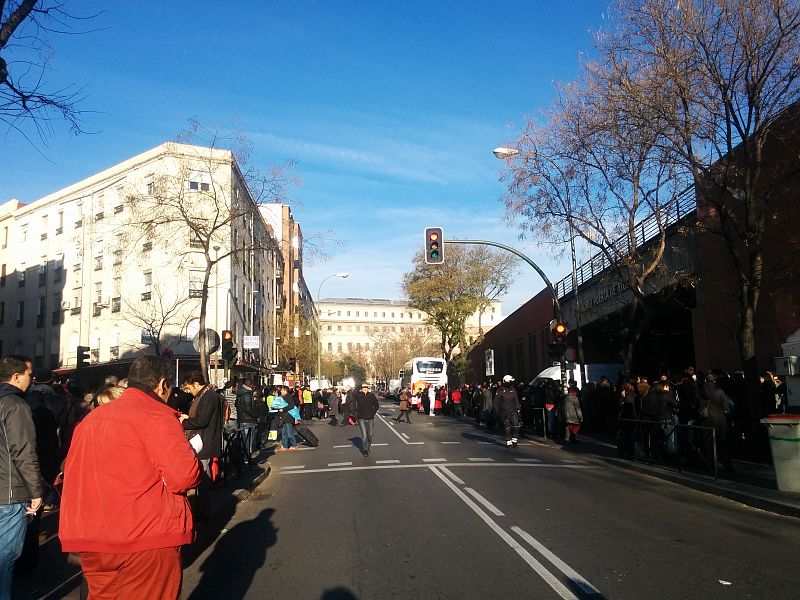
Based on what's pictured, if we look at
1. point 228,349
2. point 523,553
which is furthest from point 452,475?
point 228,349

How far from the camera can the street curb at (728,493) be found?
8914 millimetres

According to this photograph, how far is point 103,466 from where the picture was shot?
10.7ft

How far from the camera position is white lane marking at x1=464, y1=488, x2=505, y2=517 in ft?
28.9

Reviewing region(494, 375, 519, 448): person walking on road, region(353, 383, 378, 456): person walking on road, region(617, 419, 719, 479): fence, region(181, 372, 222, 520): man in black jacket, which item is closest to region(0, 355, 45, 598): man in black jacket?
region(181, 372, 222, 520): man in black jacket

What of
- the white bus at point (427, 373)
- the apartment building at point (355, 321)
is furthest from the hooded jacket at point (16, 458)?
the apartment building at point (355, 321)

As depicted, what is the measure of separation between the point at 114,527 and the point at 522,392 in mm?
24943

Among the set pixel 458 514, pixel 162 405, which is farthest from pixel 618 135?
pixel 162 405

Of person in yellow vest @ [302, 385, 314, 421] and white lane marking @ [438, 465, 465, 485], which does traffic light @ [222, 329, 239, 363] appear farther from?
person in yellow vest @ [302, 385, 314, 421]

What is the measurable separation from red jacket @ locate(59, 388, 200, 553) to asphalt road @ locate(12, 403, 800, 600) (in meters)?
2.64

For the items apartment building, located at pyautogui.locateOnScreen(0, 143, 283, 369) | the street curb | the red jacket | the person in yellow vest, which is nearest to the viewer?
the red jacket

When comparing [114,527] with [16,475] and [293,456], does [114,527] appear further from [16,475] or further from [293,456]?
[293,456]

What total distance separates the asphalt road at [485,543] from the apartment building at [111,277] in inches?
883

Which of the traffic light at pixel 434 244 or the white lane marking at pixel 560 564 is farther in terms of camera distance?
the traffic light at pixel 434 244

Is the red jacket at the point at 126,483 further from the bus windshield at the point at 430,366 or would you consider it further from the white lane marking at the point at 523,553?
the bus windshield at the point at 430,366
